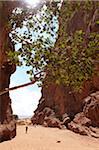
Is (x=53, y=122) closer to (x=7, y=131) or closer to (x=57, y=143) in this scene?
(x=57, y=143)

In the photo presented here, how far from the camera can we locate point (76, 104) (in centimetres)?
5109

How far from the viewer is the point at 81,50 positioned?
11109 millimetres

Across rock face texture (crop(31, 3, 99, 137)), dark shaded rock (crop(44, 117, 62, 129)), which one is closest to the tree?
rock face texture (crop(31, 3, 99, 137))

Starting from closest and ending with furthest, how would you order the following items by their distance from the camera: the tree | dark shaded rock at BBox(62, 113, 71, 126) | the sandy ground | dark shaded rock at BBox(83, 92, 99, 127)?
the tree
the sandy ground
dark shaded rock at BBox(83, 92, 99, 127)
dark shaded rock at BBox(62, 113, 71, 126)

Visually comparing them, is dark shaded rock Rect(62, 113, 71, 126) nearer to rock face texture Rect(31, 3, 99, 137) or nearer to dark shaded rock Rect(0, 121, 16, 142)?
rock face texture Rect(31, 3, 99, 137)

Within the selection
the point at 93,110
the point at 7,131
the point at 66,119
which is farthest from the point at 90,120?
the point at 7,131

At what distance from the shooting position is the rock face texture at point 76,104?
38684mm

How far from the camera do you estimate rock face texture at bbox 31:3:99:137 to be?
38684mm

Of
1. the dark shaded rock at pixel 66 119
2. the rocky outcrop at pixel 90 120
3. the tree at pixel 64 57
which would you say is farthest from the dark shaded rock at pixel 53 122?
the tree at pixel 64 57

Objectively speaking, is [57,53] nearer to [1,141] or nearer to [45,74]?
[45,74]

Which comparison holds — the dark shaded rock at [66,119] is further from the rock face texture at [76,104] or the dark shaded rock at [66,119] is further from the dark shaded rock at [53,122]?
the dark shaded rock at [53,122]

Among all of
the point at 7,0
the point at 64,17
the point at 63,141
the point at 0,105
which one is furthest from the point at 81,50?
the point at 63,141

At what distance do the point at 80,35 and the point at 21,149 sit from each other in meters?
16.8

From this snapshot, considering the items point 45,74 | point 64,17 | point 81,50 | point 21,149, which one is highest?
point 64,17
